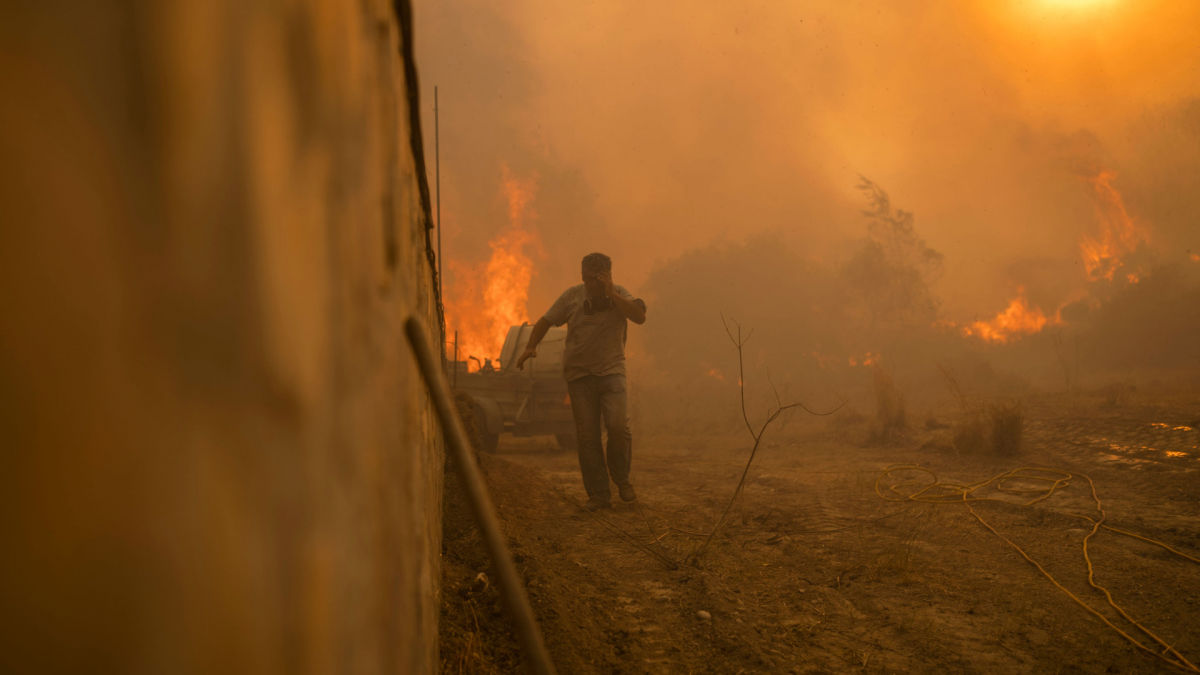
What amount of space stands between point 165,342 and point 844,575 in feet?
10.3

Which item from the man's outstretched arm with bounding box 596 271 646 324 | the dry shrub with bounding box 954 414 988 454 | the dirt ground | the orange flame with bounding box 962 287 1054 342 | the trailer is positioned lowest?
the dirt ground

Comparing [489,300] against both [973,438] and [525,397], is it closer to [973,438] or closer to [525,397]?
[525,397]

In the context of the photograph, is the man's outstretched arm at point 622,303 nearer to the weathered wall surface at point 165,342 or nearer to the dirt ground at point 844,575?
the dirt ground at point 844,575

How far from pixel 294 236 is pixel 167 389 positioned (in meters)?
0.18

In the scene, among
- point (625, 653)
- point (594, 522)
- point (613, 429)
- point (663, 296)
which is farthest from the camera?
point (663, 296)

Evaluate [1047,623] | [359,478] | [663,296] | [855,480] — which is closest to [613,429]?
[855,480]

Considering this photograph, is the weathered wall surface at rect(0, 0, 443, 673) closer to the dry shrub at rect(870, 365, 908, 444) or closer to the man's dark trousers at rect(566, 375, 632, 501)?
the man's dark trousers at rect(566, 375, 632, 501)

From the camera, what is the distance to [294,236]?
0.50m

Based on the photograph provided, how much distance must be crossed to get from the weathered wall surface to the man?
4.11 m

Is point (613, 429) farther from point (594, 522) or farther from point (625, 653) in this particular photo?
point (625, 653)

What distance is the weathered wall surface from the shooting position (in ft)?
1.00

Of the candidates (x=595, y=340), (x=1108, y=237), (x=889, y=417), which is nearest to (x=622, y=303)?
(x=595, y=340)

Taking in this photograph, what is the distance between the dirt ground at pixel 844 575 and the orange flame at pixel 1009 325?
22.4 m

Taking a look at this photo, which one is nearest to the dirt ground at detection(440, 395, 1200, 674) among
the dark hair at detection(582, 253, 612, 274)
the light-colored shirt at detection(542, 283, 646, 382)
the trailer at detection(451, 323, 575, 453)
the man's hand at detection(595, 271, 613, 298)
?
the light-colored shirt at detection(542, 283, 646, 382)
